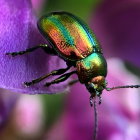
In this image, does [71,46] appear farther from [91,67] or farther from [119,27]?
[119,27]

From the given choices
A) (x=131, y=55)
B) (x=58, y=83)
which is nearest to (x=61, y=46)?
(x=58, y=83)

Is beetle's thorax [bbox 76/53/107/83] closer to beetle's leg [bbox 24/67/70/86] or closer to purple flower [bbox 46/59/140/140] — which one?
beetle's leg [bbox 24/67/70/86]

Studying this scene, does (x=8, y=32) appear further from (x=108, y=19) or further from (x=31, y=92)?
(x=108, y=19)

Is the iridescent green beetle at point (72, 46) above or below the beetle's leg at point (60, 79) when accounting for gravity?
above

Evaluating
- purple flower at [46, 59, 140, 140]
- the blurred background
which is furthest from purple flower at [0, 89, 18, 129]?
purple flower at [46, 59, 140, 140]

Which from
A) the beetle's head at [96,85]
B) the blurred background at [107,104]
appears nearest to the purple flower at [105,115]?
the blurred background at [107,104]

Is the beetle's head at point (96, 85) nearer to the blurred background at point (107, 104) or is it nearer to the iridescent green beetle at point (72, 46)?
the iridescent green beetle at point (72, 46)
